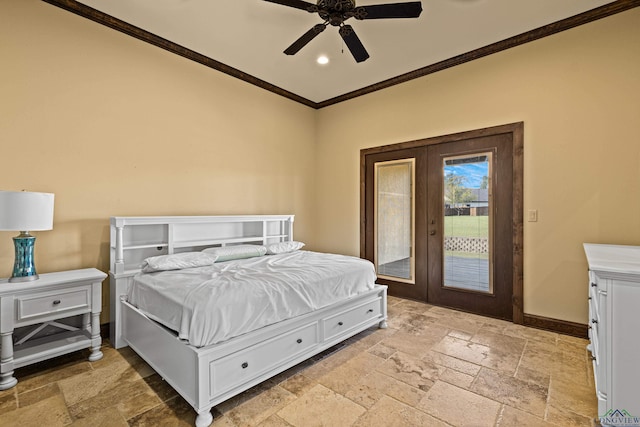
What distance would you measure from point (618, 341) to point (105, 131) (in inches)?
167

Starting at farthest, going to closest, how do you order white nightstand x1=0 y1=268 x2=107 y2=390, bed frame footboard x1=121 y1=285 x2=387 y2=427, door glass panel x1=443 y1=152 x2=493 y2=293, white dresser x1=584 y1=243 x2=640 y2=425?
door glass panel x1=443 y1=152 x2=493 y2=293
white nightstand x1=0 y1=268 x2=107 y2=390
bed frame footboard x1=121 y1=285 x2=387 y2=427
white dresser x1=584 y1=243 x2=640 y2=425

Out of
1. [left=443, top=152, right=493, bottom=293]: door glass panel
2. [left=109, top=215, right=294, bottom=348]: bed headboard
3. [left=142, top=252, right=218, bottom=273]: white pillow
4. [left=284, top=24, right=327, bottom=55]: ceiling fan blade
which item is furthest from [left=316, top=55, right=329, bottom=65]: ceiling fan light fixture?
[left=142, top=252, right=218, bottom=273]: white pillow

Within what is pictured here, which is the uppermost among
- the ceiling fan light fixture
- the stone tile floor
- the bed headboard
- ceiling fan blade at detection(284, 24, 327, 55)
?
the ceiling fan light fixture

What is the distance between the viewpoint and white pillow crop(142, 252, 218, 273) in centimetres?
262

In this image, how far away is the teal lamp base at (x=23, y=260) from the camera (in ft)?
7.37

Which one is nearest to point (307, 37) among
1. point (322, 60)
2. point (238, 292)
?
point (322, 60)

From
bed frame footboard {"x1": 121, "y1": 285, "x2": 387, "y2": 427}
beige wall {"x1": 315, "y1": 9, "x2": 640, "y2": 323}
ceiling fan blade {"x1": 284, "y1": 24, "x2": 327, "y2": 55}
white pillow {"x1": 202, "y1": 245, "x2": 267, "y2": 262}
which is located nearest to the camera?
bed frame footboard {"x1": 121, "y1": 285, "x2": 387, "y2": 427}

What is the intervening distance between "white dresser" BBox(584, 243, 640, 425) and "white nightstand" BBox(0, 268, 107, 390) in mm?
3519

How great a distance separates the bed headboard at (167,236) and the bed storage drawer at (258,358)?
4.92 feet

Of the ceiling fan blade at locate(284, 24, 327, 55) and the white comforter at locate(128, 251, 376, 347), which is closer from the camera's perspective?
the white comforter at locate(128, 251, 376, 347)

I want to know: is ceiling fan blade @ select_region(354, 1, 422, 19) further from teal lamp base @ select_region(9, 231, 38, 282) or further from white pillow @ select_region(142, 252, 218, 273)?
teal lamp base @ select_region(9, 231, 38, 282)

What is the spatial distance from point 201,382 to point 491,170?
351 cm

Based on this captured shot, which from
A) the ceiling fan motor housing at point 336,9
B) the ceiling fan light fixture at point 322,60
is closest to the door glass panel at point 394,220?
the ceiling fan light fixture at point 322,60

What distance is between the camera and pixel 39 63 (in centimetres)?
258
